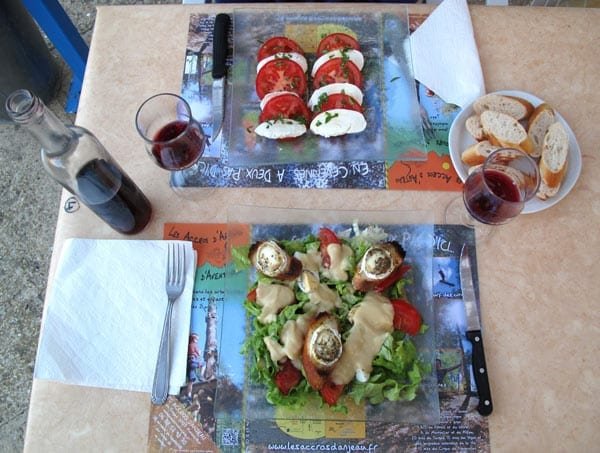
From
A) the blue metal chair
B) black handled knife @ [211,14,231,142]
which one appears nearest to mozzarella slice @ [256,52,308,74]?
black handled knife @ [211,14,231,142]

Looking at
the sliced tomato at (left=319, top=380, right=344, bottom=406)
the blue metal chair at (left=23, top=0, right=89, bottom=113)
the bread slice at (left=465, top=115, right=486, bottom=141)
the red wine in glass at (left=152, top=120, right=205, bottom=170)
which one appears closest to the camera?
the sliced tomato at (left=319, top=380, right=344, bottom=406)

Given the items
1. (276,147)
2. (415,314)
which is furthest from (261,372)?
(276,147)

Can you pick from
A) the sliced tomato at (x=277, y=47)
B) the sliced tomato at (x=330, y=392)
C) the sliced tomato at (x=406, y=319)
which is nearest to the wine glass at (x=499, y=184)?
the sliced tomato at (x=406, y=319)

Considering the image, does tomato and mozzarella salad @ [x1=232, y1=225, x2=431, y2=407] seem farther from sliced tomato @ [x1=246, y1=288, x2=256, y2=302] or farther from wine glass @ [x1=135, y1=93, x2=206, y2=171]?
wine glass @ [x1=135, y1=93, x2=206, y2=171]

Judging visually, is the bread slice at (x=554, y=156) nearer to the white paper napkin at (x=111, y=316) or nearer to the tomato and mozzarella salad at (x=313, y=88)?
the tomato and mozzarella salad at (x=313, y=88)

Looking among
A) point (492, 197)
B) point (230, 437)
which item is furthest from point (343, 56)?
point (230, 437)

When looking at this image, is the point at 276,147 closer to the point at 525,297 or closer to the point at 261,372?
the point at 261,372

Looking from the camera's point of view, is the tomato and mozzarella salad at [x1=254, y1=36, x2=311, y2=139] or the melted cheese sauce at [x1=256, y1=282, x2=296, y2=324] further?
the tomato and mozzarella salad at [x1=254, y1=36, x2=311, y2=139]
